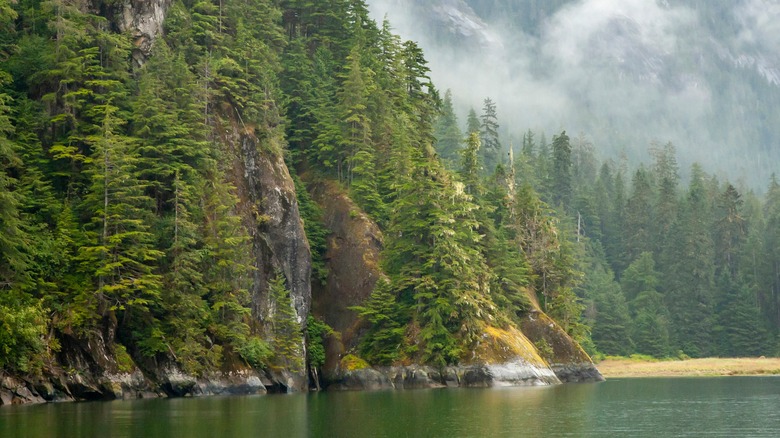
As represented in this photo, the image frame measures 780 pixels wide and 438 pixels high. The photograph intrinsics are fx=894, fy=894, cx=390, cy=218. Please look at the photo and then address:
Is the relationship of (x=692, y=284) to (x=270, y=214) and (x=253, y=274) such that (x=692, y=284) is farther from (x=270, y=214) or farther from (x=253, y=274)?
(x=253, y=274)

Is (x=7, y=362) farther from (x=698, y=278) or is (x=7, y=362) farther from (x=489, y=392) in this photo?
(x=698, y=278)

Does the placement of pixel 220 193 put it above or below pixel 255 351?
above

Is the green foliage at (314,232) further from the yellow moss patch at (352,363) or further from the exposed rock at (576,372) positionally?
the exposed rock at (576,372)

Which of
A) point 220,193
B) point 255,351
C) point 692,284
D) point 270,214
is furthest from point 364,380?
point 692,284

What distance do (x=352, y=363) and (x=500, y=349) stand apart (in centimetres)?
1263

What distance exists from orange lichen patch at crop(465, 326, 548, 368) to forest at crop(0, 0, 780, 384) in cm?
91

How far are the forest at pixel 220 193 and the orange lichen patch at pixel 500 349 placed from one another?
910mm

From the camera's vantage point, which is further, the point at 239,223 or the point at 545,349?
the point at 545,349

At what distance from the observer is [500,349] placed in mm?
75562

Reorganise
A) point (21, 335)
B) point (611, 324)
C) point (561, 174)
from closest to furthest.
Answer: point (21, 335) < point (611, 324) < point (561, 174)

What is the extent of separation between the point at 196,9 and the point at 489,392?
44.3m

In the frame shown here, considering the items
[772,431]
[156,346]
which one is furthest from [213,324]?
[772,431]

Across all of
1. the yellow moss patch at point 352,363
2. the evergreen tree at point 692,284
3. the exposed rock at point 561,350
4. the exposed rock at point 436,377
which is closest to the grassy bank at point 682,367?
the evergreen tree at point 692,284

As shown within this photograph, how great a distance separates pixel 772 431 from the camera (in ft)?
123
